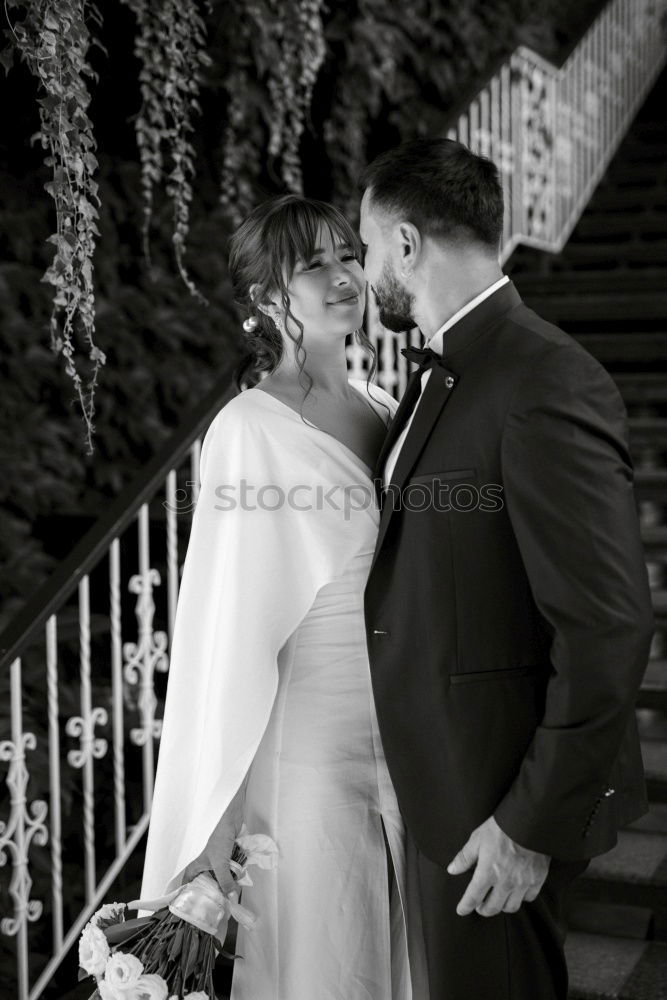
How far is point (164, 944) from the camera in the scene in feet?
5.35

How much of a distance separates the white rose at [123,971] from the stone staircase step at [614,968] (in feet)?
4.11

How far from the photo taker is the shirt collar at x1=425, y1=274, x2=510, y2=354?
1646 mm

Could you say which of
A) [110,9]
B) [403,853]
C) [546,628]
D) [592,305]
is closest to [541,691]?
[546,628]

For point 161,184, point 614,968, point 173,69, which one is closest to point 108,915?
point 614,968

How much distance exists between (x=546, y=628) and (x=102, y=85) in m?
2.75

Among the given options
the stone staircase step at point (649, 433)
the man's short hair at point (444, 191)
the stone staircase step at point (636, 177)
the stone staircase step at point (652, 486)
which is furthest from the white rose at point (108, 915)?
the stone staircase step at point (636, 177)

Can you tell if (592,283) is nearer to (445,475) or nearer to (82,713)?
(82,713)

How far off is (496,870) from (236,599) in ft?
1.84

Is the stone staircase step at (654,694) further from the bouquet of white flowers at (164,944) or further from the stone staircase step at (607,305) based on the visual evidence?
the stone staircase step at (607,305)

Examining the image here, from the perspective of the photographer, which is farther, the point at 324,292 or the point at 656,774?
the point at 656,774

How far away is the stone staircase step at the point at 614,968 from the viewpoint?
243cm

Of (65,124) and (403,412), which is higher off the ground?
(65,124)

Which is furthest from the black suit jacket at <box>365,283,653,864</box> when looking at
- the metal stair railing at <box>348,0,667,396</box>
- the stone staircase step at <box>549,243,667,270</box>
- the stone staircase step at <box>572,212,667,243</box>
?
the stone staircase step at <box>572,212,667,243</box>

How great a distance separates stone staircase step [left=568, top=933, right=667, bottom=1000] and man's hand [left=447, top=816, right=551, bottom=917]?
3.50ft
